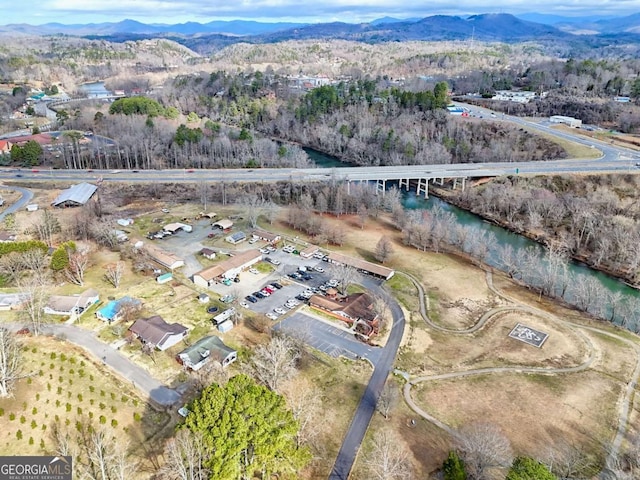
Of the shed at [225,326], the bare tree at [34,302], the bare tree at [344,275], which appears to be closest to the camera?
the bare tree at [34,302]

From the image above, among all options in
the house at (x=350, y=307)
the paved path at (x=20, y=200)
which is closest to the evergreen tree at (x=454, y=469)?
the house at (x=350, y=307)

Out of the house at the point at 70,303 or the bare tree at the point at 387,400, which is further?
the house at the point at 70,303

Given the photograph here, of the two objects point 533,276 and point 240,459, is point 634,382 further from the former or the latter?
point 240,459

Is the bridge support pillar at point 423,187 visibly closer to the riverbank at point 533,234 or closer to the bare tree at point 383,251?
the riverbank at point 533,234

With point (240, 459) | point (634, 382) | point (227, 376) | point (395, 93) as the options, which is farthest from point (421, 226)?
point (395, 93)

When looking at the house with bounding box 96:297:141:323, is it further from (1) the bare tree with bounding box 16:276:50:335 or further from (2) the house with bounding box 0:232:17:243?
(2) the house with bounding box 0:232:17:243

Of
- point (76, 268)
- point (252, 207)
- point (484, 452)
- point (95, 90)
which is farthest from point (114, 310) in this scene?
point (95, 90)

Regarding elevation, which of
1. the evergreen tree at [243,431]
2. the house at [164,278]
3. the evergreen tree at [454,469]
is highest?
the evergreen tree at [243,431]
